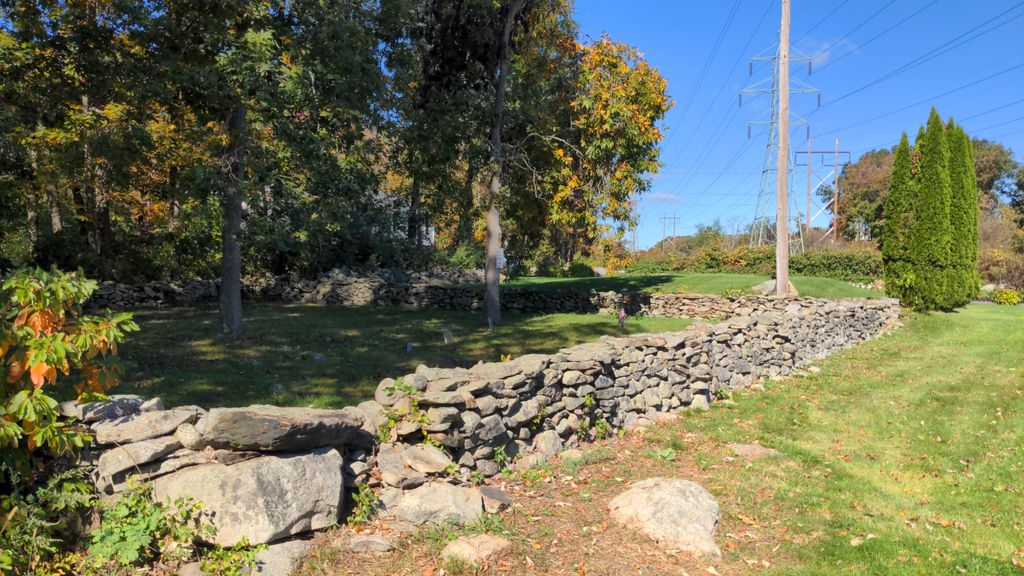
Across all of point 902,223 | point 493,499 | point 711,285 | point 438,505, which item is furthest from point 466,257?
point 438,505

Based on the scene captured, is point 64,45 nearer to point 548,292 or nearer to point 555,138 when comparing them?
point 555,138

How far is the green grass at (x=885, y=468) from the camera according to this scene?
4648 millimetres

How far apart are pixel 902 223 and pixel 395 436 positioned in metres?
18.4

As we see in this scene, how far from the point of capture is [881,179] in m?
48.1

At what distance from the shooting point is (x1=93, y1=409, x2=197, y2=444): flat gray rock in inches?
155

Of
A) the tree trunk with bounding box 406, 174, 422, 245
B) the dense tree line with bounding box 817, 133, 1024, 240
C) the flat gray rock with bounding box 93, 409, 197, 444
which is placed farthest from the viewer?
the dense tree line with bounding box 817, 133, 1024, 240

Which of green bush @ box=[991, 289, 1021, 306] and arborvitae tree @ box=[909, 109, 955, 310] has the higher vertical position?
arborvitae tree @ box=[909, 109, 955, 310]

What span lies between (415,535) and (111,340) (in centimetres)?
241

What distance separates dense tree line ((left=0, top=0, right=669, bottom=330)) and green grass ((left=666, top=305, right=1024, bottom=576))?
6753 mm

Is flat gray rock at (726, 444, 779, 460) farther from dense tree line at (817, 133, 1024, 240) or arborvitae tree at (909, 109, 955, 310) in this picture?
dense tree line at (817, 133, 1024, 240)

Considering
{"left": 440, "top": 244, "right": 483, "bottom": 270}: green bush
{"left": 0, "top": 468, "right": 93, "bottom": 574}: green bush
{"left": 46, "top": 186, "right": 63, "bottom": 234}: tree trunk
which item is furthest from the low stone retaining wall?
{"left": 440, "top": 244, "right": 483, "bottom": 270}: green bush

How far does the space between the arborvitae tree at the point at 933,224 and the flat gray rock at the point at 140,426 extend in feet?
64.5

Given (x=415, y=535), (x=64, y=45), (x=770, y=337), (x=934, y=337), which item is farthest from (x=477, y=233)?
(x=415, y=535)

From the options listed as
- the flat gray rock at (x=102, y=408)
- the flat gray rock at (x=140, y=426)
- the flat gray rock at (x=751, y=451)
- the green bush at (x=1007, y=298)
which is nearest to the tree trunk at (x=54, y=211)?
the flat gray rock at (x=102, y=408)
